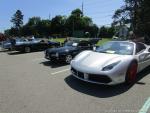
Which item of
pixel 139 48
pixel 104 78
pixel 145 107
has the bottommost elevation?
pixel 145 107

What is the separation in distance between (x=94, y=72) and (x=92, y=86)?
25.2 inches

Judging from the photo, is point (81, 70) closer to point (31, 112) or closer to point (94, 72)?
point (94, 72)

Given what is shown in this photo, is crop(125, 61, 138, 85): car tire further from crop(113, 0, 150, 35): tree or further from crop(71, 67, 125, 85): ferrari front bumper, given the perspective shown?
crop(113, 0, 150, 35): tree

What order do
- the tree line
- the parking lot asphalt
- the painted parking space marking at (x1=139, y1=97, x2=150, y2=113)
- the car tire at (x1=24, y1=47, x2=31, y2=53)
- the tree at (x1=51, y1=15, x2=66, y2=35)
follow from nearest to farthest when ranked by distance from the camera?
the painted parking space marking at (x1=139, y1=97, x2=150, y2=113)
the parking lot asphalt
the car tire at (x1=24, y1=47, x2=31, y2=53)
the tree line
the tree at (x1=51, y1=15, x2=66, y2=35)

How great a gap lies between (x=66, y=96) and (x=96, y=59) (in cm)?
158

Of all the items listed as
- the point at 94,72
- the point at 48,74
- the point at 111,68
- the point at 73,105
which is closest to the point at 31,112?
the point at 73,105

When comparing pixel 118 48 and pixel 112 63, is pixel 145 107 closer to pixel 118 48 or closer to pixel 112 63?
pixel 112 63

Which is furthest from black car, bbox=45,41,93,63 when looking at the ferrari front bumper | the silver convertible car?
the ferrari front bumper

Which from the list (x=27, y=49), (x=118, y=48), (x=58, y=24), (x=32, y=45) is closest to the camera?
(x=118, y=48)

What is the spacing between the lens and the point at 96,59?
20.4 ft

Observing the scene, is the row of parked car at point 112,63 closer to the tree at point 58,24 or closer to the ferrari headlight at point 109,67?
the ferrari headlight at point 109,67

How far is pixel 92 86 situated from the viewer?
238 inches

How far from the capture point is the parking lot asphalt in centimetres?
449

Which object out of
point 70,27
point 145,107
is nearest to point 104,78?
point 145,107
